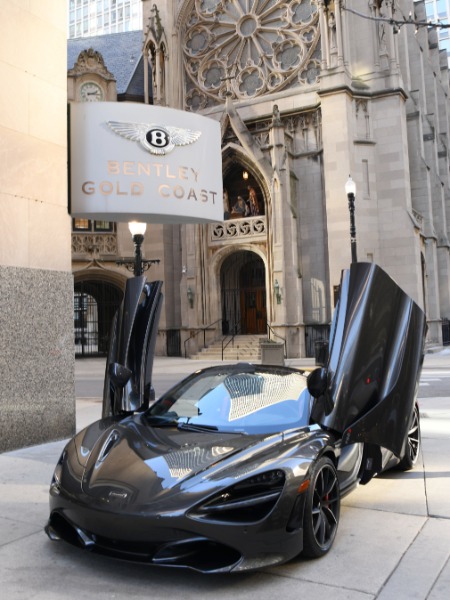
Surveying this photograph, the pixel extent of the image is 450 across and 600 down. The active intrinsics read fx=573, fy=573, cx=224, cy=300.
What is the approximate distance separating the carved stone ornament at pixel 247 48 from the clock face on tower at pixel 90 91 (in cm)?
508

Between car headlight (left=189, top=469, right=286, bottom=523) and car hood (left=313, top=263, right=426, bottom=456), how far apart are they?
1.05 metres

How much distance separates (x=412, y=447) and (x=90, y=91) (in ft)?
97.6

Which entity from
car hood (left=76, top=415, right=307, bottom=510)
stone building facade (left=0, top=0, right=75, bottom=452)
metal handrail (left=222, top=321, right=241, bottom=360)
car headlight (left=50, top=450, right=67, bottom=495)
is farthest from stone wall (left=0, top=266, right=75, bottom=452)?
metal handrail (left=222, top=321, right=241, bottom=360)

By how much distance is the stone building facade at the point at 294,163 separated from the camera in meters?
23.9

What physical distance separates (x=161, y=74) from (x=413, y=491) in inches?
1104

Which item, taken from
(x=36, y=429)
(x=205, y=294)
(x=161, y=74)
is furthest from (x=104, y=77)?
(x=36, y=429)

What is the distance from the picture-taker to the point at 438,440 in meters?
7.36

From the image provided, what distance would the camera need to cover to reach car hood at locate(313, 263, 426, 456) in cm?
430

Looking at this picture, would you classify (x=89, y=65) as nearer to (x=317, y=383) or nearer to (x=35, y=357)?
(x=35, y=357)

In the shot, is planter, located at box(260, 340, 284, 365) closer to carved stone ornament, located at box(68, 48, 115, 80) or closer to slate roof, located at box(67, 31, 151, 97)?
carved stone ornament, located at box(68, 48, 115, 80)

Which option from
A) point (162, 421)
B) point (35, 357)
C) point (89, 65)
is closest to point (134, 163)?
point (35, 357)

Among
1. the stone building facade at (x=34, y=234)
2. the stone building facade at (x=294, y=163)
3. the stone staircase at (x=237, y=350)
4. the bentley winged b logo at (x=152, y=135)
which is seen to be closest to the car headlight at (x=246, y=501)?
the stone building facade at (x=34, y=234)

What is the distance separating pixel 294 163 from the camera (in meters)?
25.8

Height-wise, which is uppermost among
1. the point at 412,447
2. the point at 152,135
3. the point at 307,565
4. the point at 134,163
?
the point at 152,135
